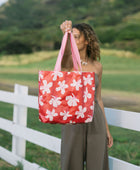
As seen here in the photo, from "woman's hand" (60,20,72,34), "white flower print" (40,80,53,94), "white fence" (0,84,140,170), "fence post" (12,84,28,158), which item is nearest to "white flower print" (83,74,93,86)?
"white flower print" (40,80,53,94)

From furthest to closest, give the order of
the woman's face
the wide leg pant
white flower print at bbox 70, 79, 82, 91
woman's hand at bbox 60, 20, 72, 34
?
the woman's face
the wide leg pant
woman's hand at bbox 60, 20, 72, 34
white flower print at bbox 70, 79, 82, 91

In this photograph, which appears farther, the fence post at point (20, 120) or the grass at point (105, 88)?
→ the grass at point (105, 88)

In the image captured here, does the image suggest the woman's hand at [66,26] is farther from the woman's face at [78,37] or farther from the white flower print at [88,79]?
the white flower print at [88,79]

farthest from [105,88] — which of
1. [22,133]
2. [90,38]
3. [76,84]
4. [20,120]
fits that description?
[76,84]

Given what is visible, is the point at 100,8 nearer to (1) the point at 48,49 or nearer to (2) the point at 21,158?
(1) the point at 48,49

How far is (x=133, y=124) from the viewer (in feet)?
9.75

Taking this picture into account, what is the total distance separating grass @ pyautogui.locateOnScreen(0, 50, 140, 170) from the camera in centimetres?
591

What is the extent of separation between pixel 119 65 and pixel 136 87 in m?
12.0

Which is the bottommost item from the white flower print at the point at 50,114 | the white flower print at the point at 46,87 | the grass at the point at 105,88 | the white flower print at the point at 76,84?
the grass at the point at 105,88

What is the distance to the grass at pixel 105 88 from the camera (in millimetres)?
5910

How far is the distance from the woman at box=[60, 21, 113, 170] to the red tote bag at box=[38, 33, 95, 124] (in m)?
0.24

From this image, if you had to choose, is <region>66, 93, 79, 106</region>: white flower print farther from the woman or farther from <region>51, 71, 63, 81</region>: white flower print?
the woman

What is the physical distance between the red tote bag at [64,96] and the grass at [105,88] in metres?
2.26

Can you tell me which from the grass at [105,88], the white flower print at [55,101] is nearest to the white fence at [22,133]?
the grass at [105,88]
